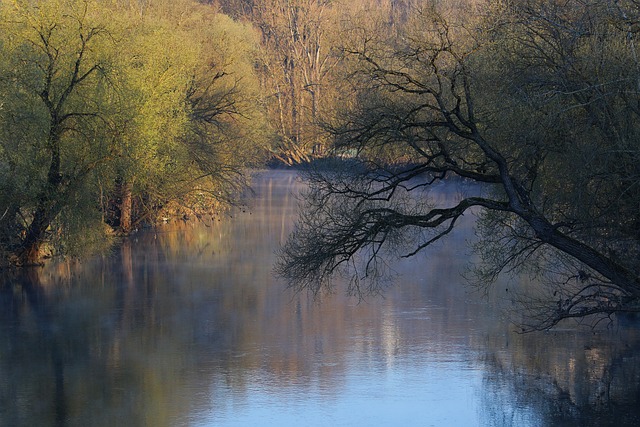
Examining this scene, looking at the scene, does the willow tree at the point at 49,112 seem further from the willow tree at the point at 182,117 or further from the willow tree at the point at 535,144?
the willow tree at the point at 535,144

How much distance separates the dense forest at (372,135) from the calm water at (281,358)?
916mm

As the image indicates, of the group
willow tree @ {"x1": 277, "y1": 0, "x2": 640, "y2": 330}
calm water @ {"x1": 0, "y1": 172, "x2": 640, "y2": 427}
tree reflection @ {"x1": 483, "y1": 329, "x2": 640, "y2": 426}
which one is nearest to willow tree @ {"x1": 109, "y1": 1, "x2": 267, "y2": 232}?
calm water @ {"x1": 0, "y1": 172, "x2": 640, "y2": 427}

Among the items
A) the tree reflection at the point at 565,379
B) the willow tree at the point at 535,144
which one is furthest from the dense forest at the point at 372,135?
→ the tree reflection at the point at 565,379

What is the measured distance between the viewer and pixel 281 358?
1498 centimetres

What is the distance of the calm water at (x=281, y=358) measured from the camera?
1220 cm

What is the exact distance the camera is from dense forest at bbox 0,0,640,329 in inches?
504

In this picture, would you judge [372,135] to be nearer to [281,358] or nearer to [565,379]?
[281,358]

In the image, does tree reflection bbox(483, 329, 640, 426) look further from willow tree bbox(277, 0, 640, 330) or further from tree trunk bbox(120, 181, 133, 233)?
tree trunk bbox(120, 181, 133, 233)

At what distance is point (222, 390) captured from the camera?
42.9 ft

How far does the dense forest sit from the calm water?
3.01ft

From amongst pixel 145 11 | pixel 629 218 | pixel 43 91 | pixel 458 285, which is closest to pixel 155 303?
pixel 43 91

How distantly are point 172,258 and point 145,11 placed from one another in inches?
547

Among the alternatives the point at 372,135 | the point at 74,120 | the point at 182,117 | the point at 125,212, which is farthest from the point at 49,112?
the point at 372,135

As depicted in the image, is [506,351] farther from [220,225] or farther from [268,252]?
[220,225]
